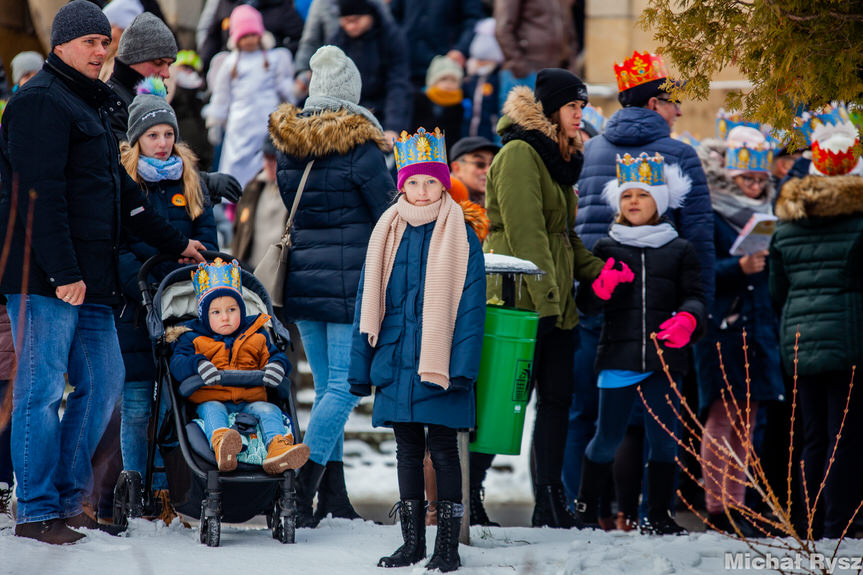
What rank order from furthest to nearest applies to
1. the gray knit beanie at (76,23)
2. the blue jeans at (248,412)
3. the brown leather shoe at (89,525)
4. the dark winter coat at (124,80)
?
the dark winter coat at (124,80) < the blue jeans at (248,412) < the brown leather shoe at (89,525) < the gray knit beanie at (76,23)

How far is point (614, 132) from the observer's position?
24.5 ft

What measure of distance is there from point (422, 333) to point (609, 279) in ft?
5.63

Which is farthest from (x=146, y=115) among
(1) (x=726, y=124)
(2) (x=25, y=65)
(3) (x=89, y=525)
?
(1) (x=726, y=124)

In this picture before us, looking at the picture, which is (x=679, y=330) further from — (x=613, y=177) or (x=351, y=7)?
(x=351, y=7)

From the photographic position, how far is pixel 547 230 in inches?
266

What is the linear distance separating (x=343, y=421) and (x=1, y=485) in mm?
1853

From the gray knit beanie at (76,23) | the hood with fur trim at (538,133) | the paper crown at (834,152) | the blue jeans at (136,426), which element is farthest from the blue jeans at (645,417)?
the gray knit beanie at (76,23)

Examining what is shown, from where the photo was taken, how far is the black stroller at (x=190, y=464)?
5.60m

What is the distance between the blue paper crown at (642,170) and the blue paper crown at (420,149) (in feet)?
5.67

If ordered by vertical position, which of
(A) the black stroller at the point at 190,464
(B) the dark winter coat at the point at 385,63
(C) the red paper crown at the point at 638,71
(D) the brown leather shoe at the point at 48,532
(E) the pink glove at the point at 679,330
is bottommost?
(D) the brown leather shoe at the point at 48,532

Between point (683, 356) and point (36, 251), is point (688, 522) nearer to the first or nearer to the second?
point (683, 356)

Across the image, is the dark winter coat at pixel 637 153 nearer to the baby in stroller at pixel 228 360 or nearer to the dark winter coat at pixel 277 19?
the baby in stroller at pixel 228 360

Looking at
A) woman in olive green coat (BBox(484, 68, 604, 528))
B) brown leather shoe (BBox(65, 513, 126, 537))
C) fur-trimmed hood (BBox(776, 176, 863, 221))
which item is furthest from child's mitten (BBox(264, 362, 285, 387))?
fur-trimmed hood (BBox(776, 176, 863, 221))

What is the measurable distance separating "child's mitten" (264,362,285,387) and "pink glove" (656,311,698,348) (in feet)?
7.01
